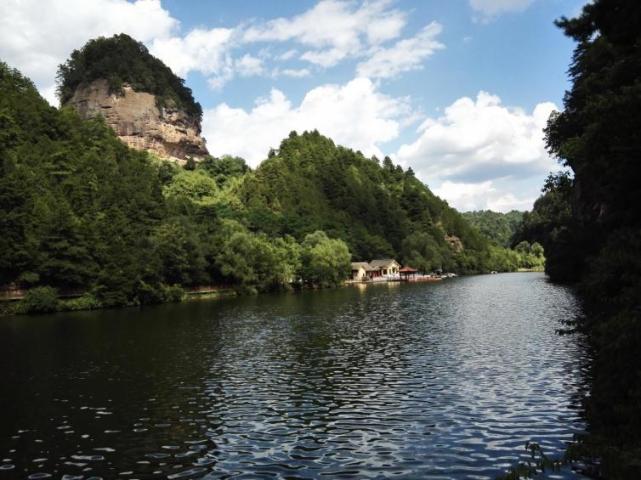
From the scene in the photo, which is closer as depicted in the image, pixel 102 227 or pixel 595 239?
pixel 595 239

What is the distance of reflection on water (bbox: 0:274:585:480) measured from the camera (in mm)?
14469

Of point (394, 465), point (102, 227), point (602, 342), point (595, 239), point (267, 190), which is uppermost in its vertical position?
point (267, 190)

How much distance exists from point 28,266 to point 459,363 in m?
60.9

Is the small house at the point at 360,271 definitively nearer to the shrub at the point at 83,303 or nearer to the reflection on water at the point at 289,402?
the shrub at the point at 83,303

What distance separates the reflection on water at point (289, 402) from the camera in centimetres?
1447

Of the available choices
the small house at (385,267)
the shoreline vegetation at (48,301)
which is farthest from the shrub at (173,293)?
the small house at (385,267)

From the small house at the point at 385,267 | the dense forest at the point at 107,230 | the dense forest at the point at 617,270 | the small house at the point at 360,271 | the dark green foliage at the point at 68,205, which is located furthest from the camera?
the small house at the point at 385,267

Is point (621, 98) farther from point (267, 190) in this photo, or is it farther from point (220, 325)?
point (267, 190)

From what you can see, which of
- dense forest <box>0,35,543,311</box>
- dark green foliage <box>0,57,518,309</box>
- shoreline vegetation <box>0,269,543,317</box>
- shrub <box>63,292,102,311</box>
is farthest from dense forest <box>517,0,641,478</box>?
dark green foliage <box>0,57,518,309</box>

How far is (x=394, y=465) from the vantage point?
1380cm

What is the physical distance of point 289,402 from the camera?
812 inches

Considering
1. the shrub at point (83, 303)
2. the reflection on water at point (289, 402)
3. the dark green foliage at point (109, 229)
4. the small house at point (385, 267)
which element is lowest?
the reflection on water at point (289, 402)

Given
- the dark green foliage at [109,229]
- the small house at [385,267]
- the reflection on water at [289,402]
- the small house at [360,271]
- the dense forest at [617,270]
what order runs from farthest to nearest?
1. the small house at [385,267]
2. the small house at [360,271]
3. the dark green foliage at [109,229]
4. the reflection on water at [289,402]
5. the dense forest at [617,270]

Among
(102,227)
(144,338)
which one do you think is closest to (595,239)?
(144,338)
